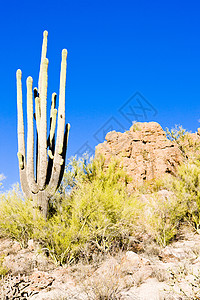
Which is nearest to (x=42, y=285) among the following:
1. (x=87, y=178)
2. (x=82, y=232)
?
(x=82, y=232)

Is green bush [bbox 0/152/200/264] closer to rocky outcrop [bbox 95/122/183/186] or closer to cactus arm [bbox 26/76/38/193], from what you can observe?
cactus arm [bbox 26/76/38/193]

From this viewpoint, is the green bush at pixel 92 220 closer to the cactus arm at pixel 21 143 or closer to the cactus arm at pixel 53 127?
the cactus arm at pixel 21 143

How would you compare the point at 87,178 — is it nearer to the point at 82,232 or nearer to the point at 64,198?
the point at 64,198

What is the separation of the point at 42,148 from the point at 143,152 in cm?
690

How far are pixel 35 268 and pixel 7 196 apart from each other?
3029mm

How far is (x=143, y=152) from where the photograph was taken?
1359 cm

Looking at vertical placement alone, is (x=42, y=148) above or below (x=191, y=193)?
above

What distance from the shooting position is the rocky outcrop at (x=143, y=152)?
12656 millimetres

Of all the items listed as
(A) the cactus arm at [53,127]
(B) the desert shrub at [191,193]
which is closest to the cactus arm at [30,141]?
(A) the cactus arm at [53,127]

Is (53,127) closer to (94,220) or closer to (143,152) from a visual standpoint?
(94,220)

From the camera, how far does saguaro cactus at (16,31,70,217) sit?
318 inches

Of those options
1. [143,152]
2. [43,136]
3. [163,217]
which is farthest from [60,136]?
[143,152]

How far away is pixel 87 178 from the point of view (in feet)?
34.2

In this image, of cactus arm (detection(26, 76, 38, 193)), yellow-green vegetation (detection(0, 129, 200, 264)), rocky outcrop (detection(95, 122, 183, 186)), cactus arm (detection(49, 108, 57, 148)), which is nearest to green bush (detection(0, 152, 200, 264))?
yellow-green vegetation (detection(0, 129, 200, 264))
